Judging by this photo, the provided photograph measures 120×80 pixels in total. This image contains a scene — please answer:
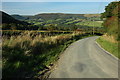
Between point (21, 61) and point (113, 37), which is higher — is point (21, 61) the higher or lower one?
the lower one

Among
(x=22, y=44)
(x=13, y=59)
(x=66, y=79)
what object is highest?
(x=22, y=44)

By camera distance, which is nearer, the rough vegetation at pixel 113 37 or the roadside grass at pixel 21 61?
the roadside grass at pixel 21 61

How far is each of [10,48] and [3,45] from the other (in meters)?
0.48

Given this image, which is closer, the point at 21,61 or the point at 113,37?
the point at 21,61

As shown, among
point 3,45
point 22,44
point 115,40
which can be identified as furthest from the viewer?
point 115,40

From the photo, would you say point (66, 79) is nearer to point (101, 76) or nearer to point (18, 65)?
point (101, 76)

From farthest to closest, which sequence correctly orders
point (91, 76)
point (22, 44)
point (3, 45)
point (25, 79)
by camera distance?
point (22, 44), point (3, 45), point (91, 76), point (25, 79)

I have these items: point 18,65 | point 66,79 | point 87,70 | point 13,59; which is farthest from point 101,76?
point 13,59

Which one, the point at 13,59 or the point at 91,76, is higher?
the point at 13,59

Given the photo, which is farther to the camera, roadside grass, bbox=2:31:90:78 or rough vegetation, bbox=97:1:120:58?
rough vegetation, bbox=97:1:120:58

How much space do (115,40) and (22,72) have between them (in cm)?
1255

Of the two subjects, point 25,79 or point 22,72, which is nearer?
point 25,79

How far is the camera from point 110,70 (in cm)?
777

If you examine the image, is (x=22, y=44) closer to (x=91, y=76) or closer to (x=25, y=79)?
(x=25, y=79)
